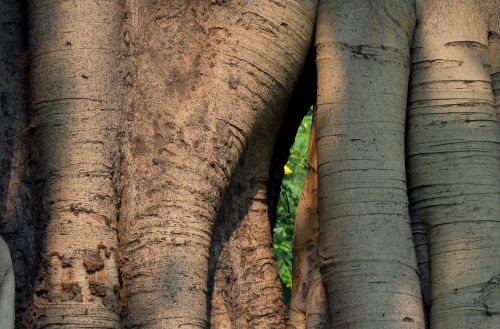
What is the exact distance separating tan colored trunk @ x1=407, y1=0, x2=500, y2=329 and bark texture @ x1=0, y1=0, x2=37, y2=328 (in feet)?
4.57

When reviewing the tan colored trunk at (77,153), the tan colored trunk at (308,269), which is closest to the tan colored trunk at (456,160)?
the tan colored trunk at (308,269)

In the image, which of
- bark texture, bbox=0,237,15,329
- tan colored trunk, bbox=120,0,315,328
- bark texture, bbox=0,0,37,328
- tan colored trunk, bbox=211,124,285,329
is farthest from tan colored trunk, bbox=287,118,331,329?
bark texture, bbox=0,237,15,329

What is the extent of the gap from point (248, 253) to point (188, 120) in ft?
1.87

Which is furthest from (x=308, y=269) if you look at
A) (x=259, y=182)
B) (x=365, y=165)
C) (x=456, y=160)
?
(x=456, y=160)

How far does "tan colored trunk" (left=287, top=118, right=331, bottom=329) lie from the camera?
4.46 m

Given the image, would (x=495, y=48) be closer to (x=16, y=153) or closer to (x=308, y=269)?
(x=308, y=269)

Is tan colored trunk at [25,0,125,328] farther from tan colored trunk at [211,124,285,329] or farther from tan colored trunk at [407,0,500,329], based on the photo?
tan colored trunk at [407,0,500,329]

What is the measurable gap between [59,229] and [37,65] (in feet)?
2.03

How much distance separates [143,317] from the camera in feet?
13.3

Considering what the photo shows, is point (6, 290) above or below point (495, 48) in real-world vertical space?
below

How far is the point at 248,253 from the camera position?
4.52 metres

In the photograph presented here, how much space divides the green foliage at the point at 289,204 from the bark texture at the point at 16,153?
3229 millimetres

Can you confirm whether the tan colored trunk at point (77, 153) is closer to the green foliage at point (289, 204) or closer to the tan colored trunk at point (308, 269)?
the tan colored trunk at point (308, 269)

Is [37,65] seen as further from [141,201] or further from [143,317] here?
[143,317]
